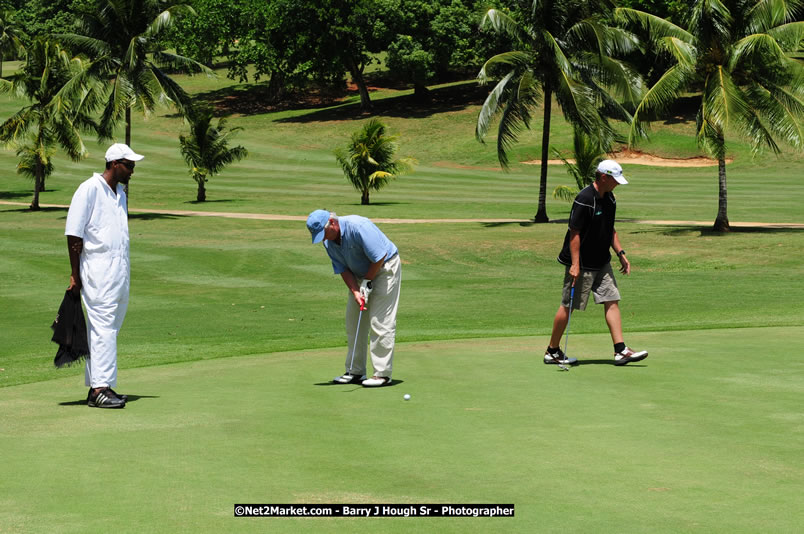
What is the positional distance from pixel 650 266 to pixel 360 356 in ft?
60.7

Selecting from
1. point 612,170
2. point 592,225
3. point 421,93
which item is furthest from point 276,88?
point 612,170

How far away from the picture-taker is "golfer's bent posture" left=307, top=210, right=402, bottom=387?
364 inches

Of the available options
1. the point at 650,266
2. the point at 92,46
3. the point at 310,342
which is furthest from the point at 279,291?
the point at 92,46

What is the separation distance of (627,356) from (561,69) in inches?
1072

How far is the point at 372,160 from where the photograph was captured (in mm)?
44062

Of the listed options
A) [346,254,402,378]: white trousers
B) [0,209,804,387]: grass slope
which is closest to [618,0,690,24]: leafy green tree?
[0,209,804,387]: grass slope

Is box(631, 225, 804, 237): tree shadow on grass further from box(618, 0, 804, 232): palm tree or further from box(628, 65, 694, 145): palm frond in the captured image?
box(628, 65, 694, 145): palm frond

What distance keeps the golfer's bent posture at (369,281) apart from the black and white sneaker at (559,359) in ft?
A: 6.23

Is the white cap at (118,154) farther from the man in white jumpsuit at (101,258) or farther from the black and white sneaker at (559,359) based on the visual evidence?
the black and white sneaker at (559,359)

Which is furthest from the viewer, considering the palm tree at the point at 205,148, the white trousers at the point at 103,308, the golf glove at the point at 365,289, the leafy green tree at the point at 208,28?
the leafy green tree at the point at 208,28

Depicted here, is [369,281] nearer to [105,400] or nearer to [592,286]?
[105,400]

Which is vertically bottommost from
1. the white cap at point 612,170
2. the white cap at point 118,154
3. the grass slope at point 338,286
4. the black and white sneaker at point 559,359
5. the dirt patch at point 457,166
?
the grass slope at point 338,286

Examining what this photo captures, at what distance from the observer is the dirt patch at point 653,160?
6256cm

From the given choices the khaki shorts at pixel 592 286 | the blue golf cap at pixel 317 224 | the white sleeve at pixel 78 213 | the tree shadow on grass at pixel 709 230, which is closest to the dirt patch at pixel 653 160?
the tree shadow on grass at pixel 709 230
